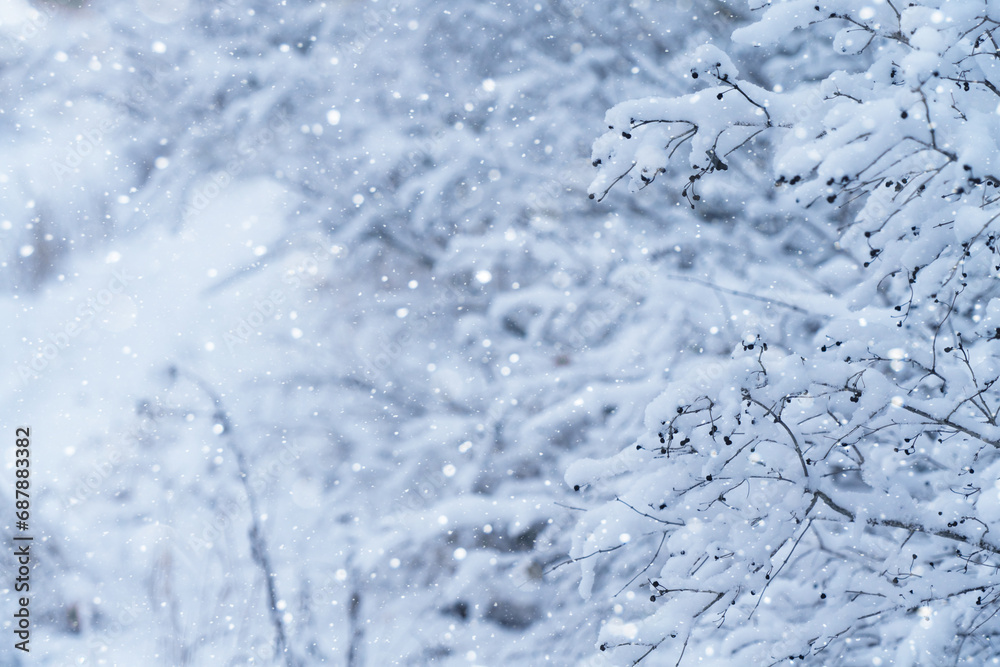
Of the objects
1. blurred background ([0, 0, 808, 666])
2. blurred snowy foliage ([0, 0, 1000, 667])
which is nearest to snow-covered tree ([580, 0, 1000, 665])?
blurred snowy foliage ([0, 0, 1000, 667])

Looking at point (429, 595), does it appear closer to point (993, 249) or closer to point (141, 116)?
point (993, 249)

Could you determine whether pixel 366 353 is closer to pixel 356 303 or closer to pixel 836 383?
pixel 356 303

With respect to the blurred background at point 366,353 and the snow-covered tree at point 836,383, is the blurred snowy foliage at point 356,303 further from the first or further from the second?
the snow-covered tree at point 836,383

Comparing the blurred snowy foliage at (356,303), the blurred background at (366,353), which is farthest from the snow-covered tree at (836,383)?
the blurred background at (366,353)

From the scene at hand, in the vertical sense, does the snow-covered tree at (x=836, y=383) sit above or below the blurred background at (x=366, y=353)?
above

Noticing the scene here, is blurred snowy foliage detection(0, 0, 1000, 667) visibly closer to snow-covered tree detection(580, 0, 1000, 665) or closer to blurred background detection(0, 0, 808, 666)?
blurred background detection(0, 0, 808, 666)

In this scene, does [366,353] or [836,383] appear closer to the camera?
[836,383]

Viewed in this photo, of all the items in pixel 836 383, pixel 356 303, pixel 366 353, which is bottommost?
pixel 366 353

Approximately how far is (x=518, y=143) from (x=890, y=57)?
3.26 m

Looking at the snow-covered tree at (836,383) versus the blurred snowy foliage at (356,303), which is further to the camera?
the blurred snowy foliage at (356,303)

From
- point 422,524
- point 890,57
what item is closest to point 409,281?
point 422,524

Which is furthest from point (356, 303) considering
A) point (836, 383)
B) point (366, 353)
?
point (836, 383)

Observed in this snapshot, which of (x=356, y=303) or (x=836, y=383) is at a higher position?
(x=836, y=383)

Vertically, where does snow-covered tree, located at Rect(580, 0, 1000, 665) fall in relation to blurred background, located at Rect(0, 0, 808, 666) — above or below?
above
